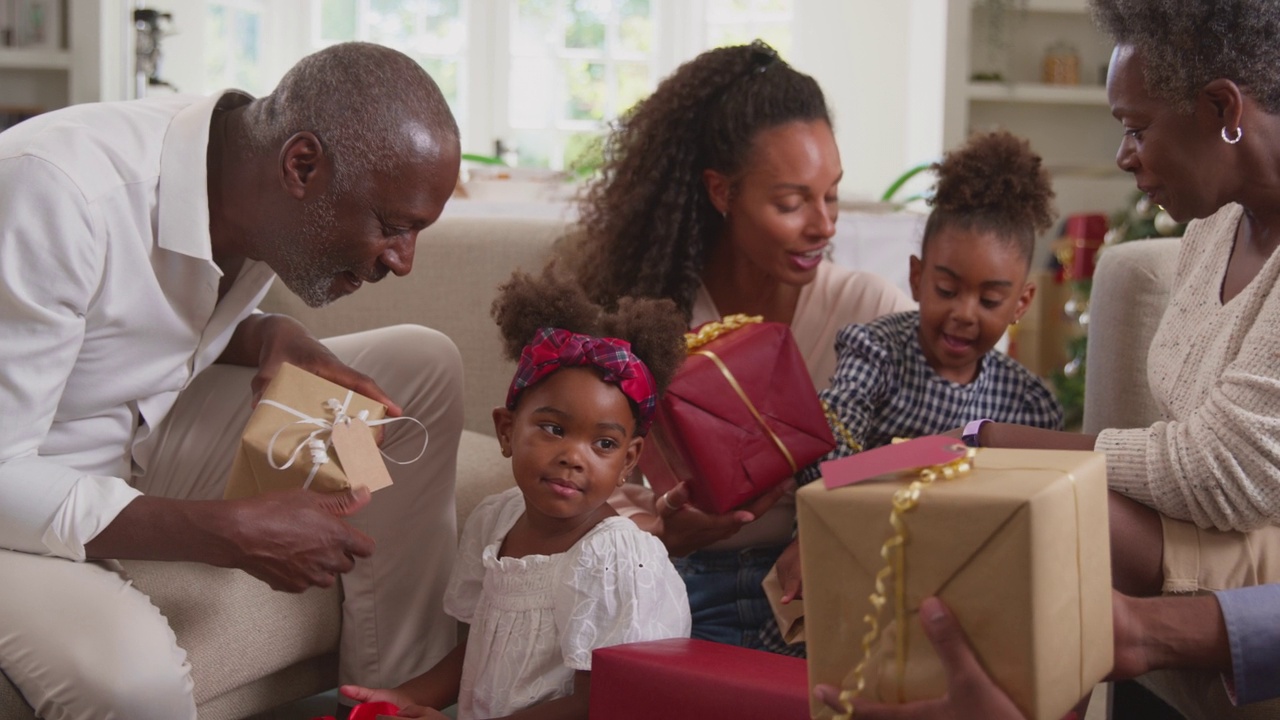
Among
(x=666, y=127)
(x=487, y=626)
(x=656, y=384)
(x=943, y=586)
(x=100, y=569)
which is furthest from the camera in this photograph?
(x=666, y=127)

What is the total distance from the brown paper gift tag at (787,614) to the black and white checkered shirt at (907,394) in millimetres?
267

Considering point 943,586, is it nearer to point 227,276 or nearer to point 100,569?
point 100,569

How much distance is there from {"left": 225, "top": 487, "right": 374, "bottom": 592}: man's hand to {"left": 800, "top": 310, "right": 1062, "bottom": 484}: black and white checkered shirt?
2.91 feet

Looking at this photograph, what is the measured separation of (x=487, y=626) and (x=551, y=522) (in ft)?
0.56

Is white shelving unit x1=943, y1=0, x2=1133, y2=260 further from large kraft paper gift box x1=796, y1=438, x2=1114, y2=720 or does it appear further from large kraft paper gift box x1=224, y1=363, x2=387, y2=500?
large kraft paper gift box x1=796, y1=438, x2=1114, y2=720

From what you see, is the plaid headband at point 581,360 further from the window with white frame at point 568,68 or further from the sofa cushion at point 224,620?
the window with white frame at point 568,68

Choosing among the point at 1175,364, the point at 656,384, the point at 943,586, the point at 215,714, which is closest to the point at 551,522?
the point at 656,384

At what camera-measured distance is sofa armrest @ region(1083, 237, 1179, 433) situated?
2.04 meters

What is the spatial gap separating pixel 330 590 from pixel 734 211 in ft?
3.47

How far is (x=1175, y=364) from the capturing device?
5.79 feet

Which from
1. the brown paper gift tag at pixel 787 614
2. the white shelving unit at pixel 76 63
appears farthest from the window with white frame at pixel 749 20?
the brown paper gift tag at pixel 787 614

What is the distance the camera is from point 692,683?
57.3 inches

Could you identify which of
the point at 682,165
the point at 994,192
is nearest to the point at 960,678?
the point at 994,192

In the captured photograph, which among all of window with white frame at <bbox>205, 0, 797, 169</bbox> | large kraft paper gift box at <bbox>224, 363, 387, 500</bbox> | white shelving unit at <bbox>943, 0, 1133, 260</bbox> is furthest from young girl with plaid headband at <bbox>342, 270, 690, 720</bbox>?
window with white frame at <bbox>205, 0, 797, 169</bbox>
